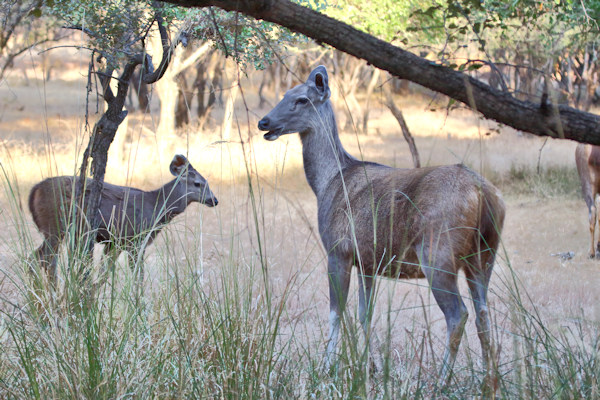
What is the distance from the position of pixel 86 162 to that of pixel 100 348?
1.79m

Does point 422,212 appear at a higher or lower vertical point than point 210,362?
higher

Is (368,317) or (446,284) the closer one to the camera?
(368,317)

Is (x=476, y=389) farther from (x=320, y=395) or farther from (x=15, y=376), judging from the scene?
(x=15, y=376)

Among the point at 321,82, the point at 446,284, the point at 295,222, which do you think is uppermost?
the point at 321,82

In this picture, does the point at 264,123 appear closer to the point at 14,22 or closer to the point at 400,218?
the point at 400,218

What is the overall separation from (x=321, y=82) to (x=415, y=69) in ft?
10.3

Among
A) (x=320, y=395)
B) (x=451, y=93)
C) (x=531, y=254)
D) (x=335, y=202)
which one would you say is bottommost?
(x=531, y=254)

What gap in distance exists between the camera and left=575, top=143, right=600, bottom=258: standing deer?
9438mm

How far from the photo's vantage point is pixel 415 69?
8.11 feet

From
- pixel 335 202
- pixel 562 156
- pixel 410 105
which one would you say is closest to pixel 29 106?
pixel 410 105

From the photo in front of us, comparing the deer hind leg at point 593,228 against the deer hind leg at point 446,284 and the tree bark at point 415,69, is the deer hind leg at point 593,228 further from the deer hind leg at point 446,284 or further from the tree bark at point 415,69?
the tree bark at point 415,69

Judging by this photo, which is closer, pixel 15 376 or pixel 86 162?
pixel 15 376

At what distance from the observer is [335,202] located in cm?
525

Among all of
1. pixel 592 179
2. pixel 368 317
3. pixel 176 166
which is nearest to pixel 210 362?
pixel 368 317
